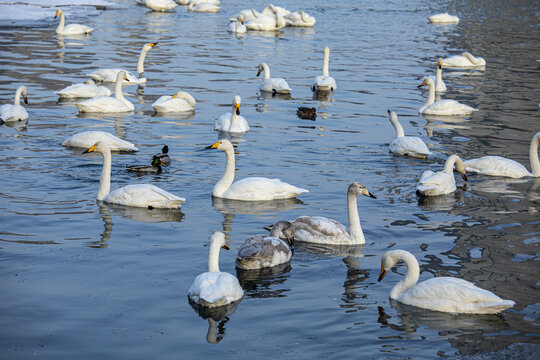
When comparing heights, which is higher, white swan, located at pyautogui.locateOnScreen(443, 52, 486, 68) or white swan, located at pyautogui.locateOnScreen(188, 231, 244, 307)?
white swan, located at pyautogui.locateOnScreen(443, 52, 486, 68)

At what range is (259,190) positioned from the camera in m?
13.0

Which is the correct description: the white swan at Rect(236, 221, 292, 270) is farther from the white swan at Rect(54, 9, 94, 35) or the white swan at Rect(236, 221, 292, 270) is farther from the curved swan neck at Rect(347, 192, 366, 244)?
the white swan at Rect(54, 9, 94, 35)

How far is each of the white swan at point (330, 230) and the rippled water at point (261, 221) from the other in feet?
0.51

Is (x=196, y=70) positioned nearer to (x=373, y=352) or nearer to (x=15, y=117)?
(x=15, y=117)

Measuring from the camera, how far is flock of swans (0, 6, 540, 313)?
8.95m

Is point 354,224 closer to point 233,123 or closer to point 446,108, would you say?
point 233,123

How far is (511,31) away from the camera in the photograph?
39.6m

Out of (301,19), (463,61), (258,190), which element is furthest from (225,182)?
(301,19)

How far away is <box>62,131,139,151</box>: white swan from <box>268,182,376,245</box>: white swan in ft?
17.6

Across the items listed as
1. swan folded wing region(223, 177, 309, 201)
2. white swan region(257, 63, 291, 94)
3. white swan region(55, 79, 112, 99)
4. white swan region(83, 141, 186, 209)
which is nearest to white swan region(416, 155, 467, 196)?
swan folded wing region(223, 177, 309, 201)

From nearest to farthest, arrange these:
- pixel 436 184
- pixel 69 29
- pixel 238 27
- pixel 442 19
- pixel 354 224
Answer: pixel 354 224, pixel 436 184, pixel 69 29, pixel 238 27, pixel 442 19

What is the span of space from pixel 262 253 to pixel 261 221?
6.99 ft

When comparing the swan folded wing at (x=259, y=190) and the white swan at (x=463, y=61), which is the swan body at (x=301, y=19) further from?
the swan folded wing at (x=259, y=190)

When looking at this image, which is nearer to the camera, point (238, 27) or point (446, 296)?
point (446, 296)
